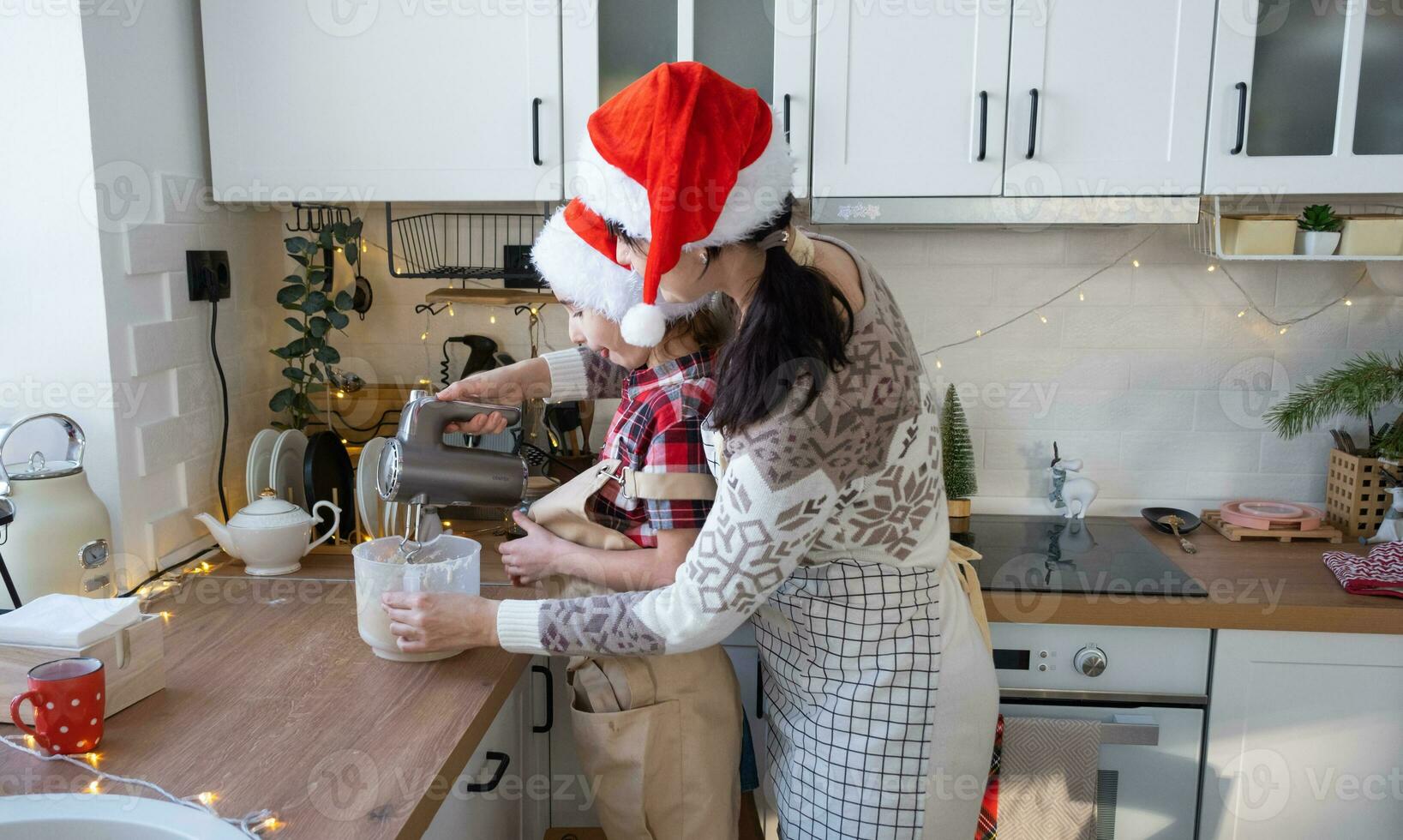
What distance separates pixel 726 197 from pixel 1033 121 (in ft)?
3.22

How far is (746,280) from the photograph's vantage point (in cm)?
114

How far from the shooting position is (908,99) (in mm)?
1835

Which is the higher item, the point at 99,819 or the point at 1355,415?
the point at 1355,415

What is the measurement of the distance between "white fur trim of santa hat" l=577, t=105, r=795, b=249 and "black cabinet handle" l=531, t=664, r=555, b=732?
3.05ft

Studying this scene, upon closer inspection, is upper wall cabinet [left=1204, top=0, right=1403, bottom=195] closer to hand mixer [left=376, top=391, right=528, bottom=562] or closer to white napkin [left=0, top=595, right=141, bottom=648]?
hand mixer [left=376, top=391, right=528, bottom=562]

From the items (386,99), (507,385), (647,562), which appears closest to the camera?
(647,562)

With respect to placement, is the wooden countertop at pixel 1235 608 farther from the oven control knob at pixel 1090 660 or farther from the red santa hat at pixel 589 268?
the red santa hat at pixel 589 268

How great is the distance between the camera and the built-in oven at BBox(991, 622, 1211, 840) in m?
1.77

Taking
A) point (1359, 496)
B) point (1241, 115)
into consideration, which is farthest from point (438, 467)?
point (1359, 496)

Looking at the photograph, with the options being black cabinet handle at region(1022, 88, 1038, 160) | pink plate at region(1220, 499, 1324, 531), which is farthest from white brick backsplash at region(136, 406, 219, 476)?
pink plate at region(1220, 499, 1324, 531)

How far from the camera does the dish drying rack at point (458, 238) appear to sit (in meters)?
2.21

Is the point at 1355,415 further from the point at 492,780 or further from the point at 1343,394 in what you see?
the point at 492,780

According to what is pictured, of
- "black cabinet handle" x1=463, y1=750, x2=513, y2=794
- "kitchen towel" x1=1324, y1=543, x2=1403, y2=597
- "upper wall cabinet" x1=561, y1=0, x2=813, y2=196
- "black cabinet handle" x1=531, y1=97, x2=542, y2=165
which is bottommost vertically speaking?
"black cabinet handle" x1=463, y1=750, x2=513, y2=794

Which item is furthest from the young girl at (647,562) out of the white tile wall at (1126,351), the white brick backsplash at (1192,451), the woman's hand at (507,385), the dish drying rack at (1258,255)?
the white brick backsplash at (1192,451)
